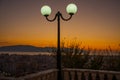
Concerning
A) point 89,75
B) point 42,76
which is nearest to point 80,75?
point 89,75

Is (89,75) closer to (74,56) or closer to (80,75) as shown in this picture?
(80,75)

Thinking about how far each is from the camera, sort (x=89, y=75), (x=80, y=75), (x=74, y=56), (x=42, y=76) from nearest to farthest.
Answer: (x=42, y=76) < (x=89, y=75) < (x=80, y=75) < (x=74, y=56)

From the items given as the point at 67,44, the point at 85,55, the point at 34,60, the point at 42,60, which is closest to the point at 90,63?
the point at 85,55

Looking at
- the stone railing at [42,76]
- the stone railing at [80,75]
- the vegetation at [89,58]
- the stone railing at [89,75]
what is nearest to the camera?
the stone railing at [42,76]

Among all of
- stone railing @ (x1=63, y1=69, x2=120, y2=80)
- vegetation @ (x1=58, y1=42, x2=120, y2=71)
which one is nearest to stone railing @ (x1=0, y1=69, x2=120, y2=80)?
stone railing @ (x1=63, y1=69, x2=120, y2=80)

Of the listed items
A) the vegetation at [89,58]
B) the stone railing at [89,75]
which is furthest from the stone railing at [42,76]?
the vegetation at [89,58]

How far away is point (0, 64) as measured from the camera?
765 inches

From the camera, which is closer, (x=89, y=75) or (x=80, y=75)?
(x=89, y=75)

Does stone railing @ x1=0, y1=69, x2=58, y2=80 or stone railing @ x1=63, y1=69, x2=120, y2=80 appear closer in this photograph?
stone railing @ x1=0, y1=69, x2=58, y2=80

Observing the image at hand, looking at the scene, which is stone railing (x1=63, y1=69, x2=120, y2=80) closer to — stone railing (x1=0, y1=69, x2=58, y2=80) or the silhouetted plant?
stone railing (x1=0, y1=69, x2=58, y2=80)

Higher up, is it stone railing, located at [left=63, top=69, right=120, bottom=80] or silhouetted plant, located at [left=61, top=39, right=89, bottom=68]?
silhouetted plant, located at [left=61, top=39, right=89, bottom=68]

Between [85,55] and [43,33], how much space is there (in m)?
4.00

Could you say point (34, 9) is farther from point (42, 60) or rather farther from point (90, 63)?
point (42, 60)

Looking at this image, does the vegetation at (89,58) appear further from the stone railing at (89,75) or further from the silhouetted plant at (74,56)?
the stone railing at (89,75)
